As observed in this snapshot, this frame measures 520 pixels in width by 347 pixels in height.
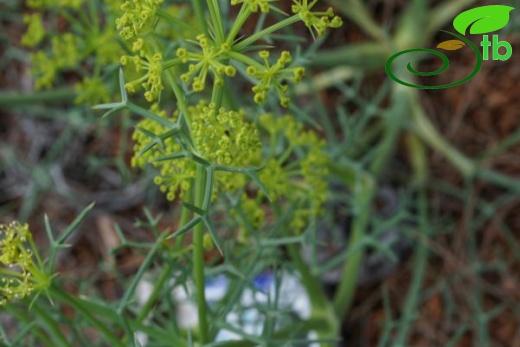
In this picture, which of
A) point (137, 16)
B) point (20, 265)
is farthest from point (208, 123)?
point (20, 265)

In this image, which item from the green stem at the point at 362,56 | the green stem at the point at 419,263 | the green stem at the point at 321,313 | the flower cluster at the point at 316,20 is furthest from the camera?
the green stem at the point at 362,56

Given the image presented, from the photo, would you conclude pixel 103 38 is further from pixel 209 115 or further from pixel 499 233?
pixel 499 233

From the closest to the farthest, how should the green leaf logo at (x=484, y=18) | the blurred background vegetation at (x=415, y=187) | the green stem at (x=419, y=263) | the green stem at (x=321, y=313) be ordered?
the green stem at (x=321, y=313)
the green leaf logo at (x=484, y=18)
the green stem at (x=419, y=263)
the blurred background vegetation at (x=415, y=187)

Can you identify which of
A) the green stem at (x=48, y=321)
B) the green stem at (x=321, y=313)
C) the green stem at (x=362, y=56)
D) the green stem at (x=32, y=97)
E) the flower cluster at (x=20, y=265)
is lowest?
the green stem at (x=321, y=313)

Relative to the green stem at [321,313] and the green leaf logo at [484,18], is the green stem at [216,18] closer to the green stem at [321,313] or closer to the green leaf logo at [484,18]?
the green stem at [321,313]

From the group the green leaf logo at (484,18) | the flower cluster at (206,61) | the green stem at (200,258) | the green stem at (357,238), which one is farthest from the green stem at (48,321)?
the green leaf logo at (484,18)

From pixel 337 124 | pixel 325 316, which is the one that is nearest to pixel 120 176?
pixel 337 124

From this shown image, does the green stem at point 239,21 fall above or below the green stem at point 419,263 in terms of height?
above
